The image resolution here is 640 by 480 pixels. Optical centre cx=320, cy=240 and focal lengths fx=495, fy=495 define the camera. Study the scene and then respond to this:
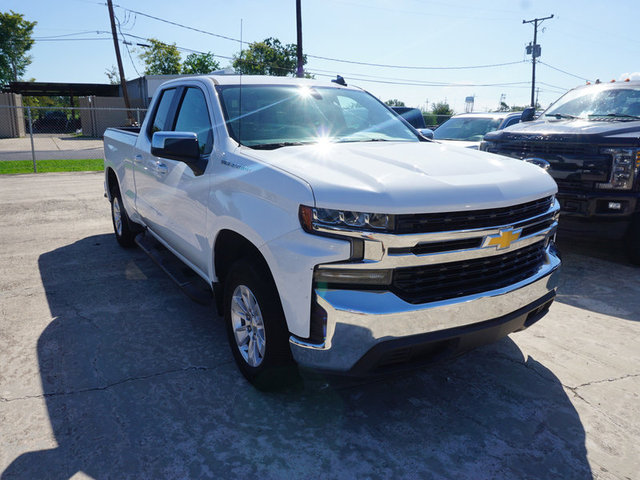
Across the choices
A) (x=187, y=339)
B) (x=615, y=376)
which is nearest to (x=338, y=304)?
(x=187, y=339)

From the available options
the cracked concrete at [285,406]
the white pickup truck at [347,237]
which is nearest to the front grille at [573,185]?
the cracked concrete at [285,406]

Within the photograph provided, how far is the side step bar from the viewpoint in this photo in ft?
11.7

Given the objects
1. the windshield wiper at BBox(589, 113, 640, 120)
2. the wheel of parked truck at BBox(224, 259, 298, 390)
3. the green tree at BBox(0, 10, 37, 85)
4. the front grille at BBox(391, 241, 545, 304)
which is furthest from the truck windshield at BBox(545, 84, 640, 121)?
the green tree at BBox(0, 10, 37, 85)

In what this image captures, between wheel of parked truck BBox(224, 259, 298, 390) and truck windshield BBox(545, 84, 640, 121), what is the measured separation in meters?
5.31

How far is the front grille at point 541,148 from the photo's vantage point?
17.7 feet

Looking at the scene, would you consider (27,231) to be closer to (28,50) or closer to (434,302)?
(434,302)

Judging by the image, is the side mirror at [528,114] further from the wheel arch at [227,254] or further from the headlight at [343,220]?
the headlight at [343,220]

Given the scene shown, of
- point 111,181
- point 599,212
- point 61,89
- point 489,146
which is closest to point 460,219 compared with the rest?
point 599,212

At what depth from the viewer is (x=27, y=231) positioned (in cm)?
695

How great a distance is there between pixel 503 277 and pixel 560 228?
325 centimetres

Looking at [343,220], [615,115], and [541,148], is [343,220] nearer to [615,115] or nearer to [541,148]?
[541,148]

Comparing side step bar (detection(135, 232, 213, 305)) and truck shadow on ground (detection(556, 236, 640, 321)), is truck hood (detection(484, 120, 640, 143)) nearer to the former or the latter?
truck shadow on ground (detection(556, 236, 640, 321))

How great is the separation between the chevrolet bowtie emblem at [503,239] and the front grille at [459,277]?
0.08 metres

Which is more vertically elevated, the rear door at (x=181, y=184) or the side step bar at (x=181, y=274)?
the rear door at (x=181, y=184)
